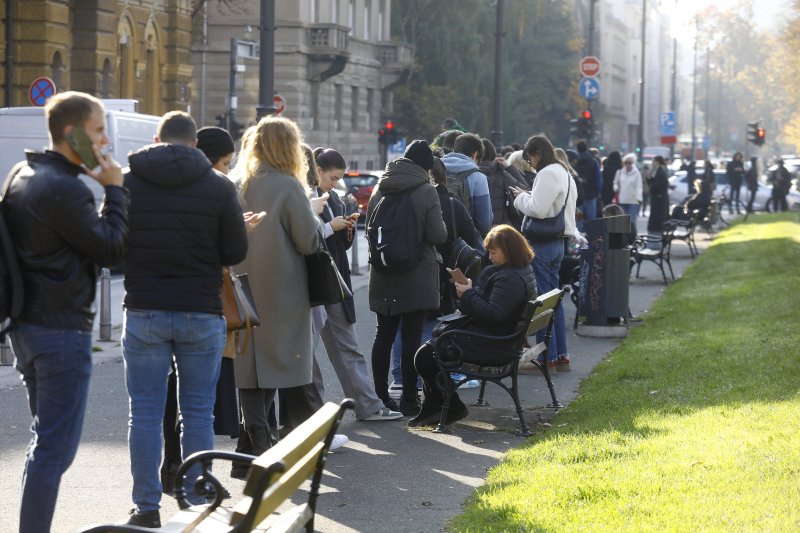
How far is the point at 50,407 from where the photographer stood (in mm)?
5238

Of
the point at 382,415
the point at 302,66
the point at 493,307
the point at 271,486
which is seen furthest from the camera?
the point at 302,66

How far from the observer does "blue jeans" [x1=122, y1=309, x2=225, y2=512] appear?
20.1ft

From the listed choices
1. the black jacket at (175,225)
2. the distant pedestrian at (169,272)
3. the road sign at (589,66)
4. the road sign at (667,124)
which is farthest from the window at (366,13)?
the black jacket at (175,225)

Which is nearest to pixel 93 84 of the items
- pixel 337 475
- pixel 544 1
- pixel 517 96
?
pixel 337 475

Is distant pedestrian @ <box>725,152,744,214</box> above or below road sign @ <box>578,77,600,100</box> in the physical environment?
below

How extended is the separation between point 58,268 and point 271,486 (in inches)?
54.2

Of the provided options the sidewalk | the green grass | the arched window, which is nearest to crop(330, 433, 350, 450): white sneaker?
the sidewalk

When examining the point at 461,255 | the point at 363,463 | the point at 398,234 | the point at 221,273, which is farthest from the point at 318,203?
the point at 221,273

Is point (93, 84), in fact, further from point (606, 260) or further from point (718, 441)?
point (718, 441)

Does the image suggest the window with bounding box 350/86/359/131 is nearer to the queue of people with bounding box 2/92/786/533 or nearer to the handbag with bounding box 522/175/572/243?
the queue of people with bounding box 2/92/786/533

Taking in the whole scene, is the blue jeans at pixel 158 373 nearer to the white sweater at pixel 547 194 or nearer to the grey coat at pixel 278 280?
the grey coat at pixel 278 280

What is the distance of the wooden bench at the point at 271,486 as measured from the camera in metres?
4.10

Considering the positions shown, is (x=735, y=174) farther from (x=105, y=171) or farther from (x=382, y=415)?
(x=105, y=171)

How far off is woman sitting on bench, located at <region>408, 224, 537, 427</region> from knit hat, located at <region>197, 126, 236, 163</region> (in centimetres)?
248
